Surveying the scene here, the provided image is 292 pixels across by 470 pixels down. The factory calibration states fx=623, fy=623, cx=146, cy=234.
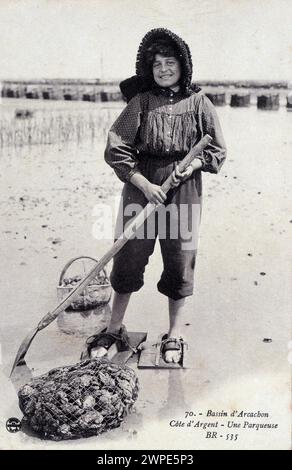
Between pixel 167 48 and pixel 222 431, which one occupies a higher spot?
pixel 167 48

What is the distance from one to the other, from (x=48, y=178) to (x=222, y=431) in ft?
13.8

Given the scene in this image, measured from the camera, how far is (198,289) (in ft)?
16.2

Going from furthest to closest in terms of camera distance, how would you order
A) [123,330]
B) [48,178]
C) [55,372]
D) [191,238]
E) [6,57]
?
[48,178], [6,57], [123,330], [191,238], [55,372]

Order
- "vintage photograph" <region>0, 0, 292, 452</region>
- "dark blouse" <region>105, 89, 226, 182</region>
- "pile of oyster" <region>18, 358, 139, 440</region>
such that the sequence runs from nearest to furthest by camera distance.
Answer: "pile of oyster" <region>18, 358, 139, 440</region>
"vintage photograph" <region>0, 0, 292, 452</region>
"dark blouse" <region>105, 89, 226, 182</region>

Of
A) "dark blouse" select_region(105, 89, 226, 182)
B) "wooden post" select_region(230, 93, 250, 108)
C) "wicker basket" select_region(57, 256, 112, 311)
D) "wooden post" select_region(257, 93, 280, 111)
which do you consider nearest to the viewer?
"dark blouse" select_region(105, 89, 226, 182)

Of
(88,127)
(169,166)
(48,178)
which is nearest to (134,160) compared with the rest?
(169,166)

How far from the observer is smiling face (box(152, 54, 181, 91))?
11.8 feet

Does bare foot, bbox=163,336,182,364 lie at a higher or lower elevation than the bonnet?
lower

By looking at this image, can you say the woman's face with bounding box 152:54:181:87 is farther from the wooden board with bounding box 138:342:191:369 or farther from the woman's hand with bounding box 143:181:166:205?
the wooden board with bounding box 138:342:191:369

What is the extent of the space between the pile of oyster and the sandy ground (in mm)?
92

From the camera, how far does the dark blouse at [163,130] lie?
11.8ft

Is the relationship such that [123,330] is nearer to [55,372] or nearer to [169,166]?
[55,372]

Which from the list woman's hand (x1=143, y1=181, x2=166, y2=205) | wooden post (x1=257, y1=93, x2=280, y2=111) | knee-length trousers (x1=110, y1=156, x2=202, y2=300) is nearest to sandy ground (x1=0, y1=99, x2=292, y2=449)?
wooden post (x1=257, y1=93, x2=280, y2=111)

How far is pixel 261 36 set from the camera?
4.32 meters
